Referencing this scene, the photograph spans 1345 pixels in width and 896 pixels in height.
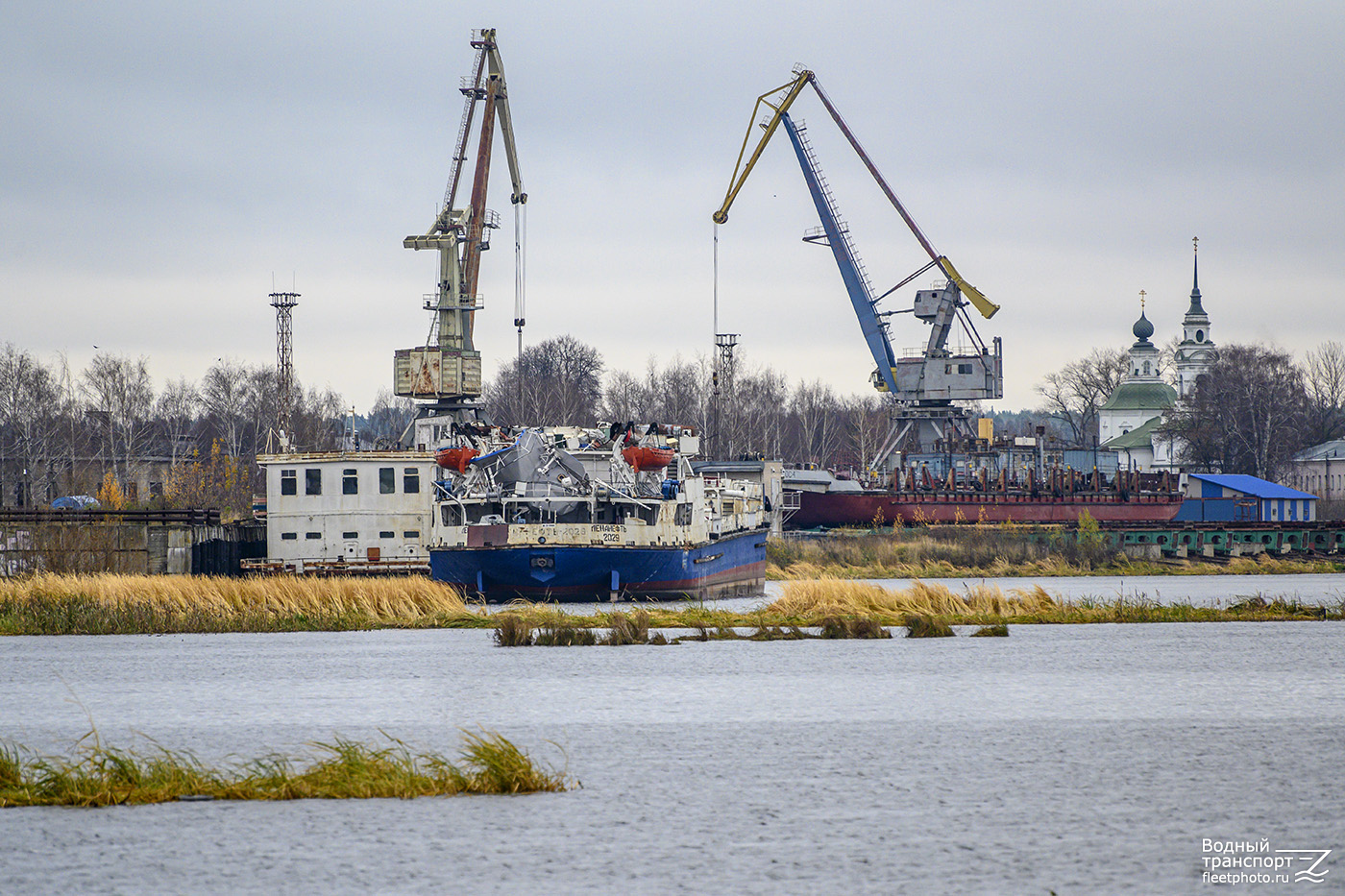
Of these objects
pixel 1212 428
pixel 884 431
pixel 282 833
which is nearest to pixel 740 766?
pixel 282 833

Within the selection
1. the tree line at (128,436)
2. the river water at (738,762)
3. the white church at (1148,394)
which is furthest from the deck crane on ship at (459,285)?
the white church at (1148,394)

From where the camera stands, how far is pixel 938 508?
281 feet

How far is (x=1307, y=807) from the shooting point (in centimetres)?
1528

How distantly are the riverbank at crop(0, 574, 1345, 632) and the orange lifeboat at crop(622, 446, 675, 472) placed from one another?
6.31 metres

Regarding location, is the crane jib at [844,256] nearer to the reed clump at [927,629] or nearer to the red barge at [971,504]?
the red barge at [971,504]

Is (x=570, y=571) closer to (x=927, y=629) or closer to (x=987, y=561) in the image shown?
(x=927, y=629)

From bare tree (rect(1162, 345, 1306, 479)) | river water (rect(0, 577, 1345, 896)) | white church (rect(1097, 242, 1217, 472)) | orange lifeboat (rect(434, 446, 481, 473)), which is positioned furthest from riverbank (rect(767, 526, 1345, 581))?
white church (rect(1097, 242, 1217, 472))

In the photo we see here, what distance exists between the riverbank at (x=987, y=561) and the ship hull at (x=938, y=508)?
12360mm

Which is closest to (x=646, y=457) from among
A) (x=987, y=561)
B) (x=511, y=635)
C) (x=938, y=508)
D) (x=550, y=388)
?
(x=511, y=635)

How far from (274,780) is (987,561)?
51583 millimetres

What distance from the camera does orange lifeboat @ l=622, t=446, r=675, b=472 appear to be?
43.4m

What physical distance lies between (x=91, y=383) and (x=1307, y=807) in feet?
297

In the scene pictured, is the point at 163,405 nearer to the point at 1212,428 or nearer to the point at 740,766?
the point at 1212,428

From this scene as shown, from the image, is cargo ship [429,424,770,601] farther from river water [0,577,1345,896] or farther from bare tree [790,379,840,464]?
bare tree [790,379,840,464]
